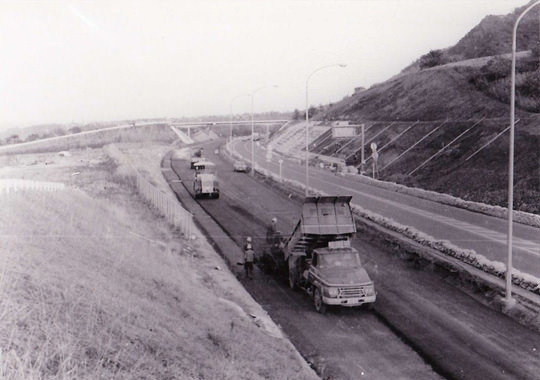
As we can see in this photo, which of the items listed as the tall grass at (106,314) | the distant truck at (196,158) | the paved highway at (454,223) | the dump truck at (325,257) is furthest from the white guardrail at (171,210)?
the distant truck at (196,158)

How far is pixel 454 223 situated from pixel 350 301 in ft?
56.8

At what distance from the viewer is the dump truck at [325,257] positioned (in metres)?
18.6

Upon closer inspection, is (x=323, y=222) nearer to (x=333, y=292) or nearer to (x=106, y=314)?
(x=333, y=292)

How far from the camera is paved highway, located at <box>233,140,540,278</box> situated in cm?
2538

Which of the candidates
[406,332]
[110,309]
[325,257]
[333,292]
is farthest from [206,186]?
[110,309]

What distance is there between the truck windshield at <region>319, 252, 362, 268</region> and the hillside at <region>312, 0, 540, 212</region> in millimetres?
20041

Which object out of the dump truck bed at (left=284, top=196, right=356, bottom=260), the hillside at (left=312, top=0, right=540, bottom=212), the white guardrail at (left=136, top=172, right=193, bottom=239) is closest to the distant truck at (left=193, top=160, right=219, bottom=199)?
the white guardrail at (left=136, top=172, right=193, bottom=239)

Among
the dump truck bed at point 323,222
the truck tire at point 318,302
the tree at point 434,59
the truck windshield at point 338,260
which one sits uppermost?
the tree at point 434,59

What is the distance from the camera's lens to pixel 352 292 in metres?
18.5

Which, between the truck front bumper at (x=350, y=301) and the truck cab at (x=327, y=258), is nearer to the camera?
the truck front bumper at (x=350, y=301)

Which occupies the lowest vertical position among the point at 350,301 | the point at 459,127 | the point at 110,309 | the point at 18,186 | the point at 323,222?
the point at 350,301

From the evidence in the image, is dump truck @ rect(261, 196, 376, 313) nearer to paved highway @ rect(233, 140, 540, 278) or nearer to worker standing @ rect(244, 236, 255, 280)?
worker standing @ rect(244, 236, 255, 280)

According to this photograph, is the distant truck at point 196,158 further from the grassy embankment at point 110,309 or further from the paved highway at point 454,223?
the grassy embankment at point 110,309

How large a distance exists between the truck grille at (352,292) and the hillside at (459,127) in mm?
20966
